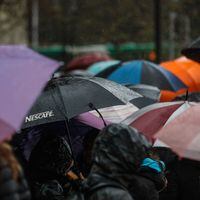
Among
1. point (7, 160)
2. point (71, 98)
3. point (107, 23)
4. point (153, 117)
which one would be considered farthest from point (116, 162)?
point (107, 23)

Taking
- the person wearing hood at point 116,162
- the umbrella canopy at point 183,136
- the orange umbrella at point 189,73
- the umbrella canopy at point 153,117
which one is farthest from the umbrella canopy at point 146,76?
the person wearing hood at point 116,162

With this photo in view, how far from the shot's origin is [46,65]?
4598mm

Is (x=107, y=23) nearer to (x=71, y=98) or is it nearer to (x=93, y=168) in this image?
(x=71, y=98)

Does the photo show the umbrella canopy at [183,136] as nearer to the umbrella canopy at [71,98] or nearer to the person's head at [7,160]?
the person's head at [7,160]

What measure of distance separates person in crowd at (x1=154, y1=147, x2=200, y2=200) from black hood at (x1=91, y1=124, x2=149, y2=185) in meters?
1.53

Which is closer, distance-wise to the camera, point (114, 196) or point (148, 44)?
point (114, 196)

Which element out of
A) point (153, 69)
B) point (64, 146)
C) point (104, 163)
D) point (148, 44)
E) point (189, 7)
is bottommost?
point (148, 44)

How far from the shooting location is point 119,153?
4746 millimetres

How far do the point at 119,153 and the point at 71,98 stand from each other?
2.07 metres

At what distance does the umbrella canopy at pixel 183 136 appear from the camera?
4.75 metres

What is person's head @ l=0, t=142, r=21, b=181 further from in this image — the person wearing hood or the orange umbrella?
the orange umbrella

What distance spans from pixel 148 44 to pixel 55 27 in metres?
4.25

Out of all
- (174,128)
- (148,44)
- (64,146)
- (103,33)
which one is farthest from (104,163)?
(148,44)

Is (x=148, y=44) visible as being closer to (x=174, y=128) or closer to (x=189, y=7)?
(x=189, y=7)
